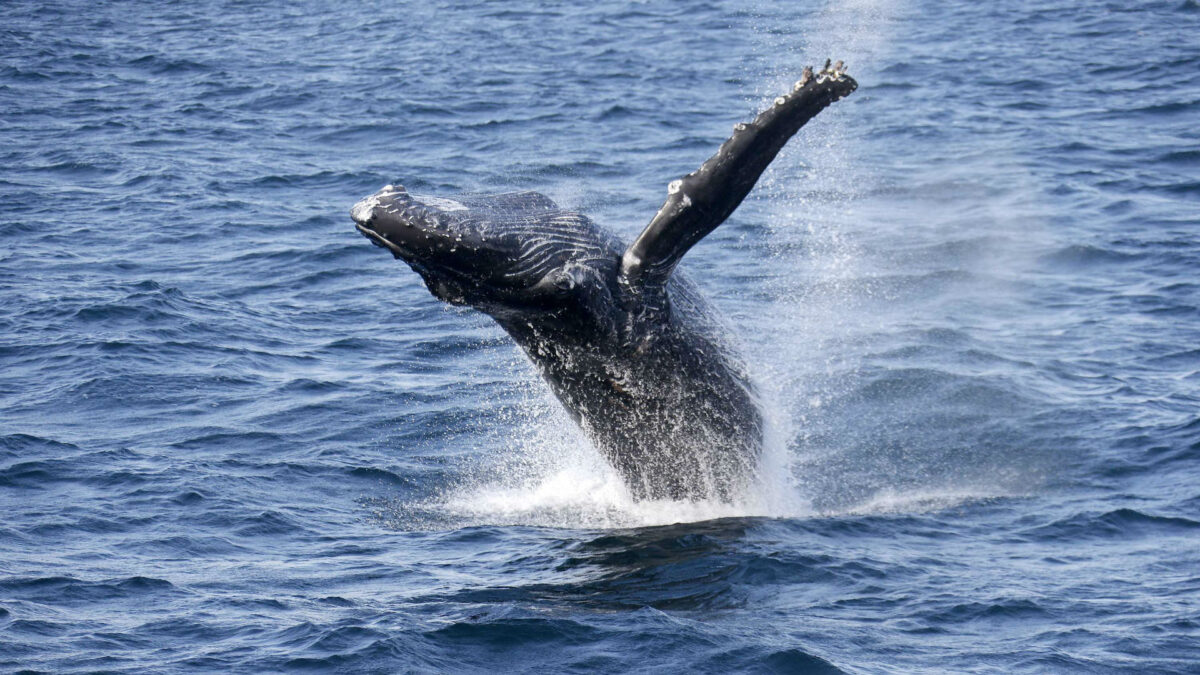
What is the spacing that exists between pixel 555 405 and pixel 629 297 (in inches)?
142

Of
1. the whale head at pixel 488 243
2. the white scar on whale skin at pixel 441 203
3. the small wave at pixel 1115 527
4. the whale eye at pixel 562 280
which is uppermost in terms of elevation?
the white scar on whale skin at pixel 441 203

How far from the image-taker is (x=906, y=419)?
18.0m

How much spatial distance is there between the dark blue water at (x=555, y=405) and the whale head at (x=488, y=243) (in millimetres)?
2471

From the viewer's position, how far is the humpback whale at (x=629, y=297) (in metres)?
12.2

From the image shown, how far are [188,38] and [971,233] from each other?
23.4 meters

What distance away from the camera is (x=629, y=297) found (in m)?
13.2

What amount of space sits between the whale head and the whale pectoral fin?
699 mm

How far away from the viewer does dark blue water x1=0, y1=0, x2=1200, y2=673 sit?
12.0 m

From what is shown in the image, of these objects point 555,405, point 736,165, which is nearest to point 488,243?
point 736,165

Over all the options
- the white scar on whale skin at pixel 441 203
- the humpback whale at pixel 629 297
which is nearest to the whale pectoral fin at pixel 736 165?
the humpback whale at pixel 629 297

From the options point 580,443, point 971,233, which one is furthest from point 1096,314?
point 580,443

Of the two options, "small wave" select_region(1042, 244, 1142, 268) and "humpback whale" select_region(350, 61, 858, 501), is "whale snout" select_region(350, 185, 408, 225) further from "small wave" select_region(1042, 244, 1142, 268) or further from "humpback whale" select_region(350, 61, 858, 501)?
"small wave" select_region(1042, 244, 1142, 268)

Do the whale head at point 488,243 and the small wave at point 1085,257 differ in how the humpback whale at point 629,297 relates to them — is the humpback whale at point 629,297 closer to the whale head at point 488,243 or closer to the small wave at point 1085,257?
the whale head at point 488,243

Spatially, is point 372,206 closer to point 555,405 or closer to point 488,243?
point 488,243
